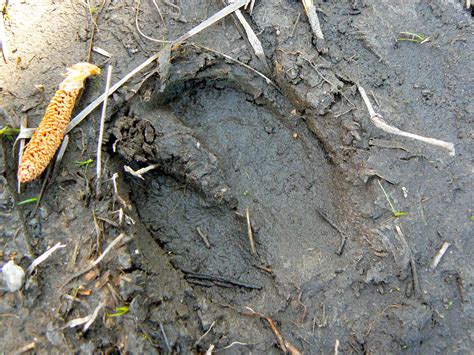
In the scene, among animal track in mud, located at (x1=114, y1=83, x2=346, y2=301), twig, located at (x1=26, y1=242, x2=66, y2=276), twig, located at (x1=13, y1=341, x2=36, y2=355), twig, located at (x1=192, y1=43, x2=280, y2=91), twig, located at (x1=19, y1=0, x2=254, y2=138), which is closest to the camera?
twig, located at (x1=13, y1=341, x2=36, y2=355)

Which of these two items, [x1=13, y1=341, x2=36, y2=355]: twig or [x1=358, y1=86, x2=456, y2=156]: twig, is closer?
[x1=13, y1=341, x2=36, y2=355]: twig

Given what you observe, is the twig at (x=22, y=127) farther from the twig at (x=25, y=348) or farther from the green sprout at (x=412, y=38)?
the green sprout at (x=412, y=38)

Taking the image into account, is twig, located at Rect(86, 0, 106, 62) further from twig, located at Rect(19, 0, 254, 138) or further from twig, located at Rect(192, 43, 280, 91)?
twig, located at Rect(192, 43, 280, 91)

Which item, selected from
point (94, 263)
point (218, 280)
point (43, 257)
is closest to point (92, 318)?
point (94, 263)

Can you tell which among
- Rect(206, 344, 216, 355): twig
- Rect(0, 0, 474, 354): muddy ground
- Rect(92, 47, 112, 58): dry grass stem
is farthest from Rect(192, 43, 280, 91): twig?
Rect(206, 344, 216, 355): twig

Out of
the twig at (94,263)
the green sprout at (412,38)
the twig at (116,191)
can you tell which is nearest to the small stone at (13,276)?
the twig at (94,263)

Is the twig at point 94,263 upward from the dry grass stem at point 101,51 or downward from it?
downward

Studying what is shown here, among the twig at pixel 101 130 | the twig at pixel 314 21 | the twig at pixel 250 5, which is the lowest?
the twig at pixel 101 130
